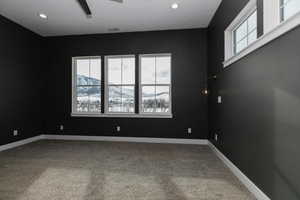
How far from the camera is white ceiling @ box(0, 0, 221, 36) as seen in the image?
125 inches

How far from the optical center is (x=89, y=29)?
4.30m

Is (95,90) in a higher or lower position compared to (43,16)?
lower

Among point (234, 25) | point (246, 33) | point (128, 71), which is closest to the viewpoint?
point (246, 33)

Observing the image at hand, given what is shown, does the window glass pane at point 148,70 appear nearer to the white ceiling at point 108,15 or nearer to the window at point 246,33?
the white ceiling at point 108,15

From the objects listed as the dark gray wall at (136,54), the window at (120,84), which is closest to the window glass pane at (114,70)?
the window at (120,84)

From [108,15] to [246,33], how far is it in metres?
2.86

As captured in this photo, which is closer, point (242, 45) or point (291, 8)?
point (291, 8)

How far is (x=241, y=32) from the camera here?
8.33ft

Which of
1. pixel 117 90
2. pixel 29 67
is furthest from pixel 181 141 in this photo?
pixel 29 67

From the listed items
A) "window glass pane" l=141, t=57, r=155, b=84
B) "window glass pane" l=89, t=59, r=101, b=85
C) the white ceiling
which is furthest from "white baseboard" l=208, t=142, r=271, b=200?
"window glass pane" l=89, t=59, r=101, b=85

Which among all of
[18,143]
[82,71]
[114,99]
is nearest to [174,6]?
[114,99]

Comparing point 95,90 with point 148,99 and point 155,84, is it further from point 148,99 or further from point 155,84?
point 155,84

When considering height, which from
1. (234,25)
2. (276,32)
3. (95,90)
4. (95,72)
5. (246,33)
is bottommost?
(95,90)

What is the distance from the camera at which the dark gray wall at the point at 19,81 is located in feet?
12.0
